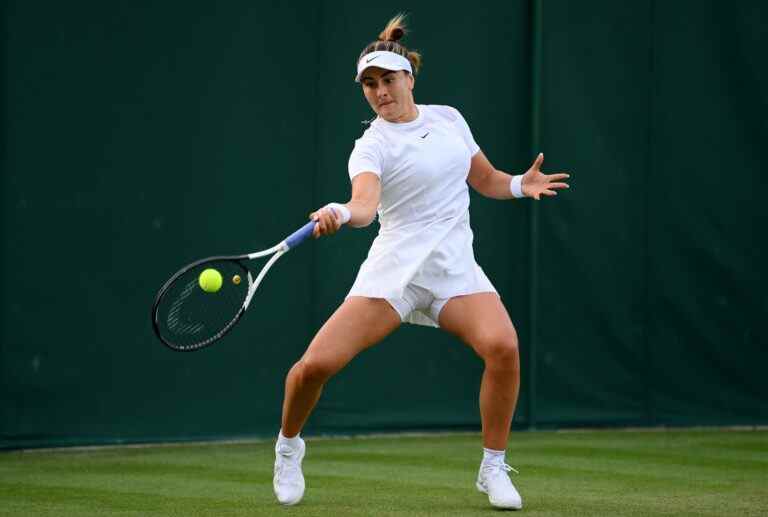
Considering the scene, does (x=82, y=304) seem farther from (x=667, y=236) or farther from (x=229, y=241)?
(x=667, y=236)

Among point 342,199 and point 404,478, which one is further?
point 342,199

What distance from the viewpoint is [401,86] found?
542 centimetres

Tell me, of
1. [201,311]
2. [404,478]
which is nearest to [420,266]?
[201,311]

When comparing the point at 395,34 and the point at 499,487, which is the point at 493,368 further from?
the point at 395,34

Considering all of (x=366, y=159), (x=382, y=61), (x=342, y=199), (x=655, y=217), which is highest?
(x=382, y=61)

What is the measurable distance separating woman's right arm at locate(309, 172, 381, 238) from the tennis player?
0.04 ft

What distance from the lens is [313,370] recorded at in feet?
17.1

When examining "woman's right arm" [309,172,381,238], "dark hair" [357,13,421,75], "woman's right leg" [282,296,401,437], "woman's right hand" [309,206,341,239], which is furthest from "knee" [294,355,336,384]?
"dark hair" [357,13,421,75]

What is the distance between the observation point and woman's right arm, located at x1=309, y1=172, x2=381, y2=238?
15.8 feet

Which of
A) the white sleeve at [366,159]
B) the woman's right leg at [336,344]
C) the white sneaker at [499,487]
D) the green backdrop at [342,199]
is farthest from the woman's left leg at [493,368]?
the green backdrop at [342,199]

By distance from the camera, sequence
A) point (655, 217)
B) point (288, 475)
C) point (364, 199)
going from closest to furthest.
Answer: point (364, 199), point (288, 475), point (655, 217)

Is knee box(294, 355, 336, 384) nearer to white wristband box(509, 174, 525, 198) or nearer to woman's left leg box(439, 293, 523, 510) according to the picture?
woman's left leg box(439, 293, 523, 510)

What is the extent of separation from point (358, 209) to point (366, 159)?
298 millimetres

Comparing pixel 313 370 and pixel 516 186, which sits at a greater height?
pixel 516 186
